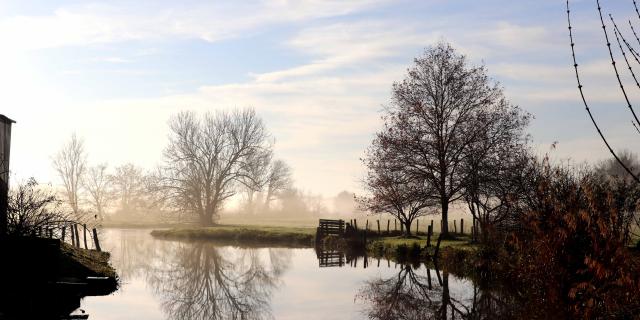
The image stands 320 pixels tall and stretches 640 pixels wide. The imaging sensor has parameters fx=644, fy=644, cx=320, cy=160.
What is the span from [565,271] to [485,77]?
27330mm

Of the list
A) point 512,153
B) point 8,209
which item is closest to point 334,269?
point 512,153

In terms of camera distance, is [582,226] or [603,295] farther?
[582,226]

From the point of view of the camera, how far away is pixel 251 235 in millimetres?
56531

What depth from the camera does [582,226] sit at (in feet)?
51.4

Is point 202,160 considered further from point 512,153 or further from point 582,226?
point 582,226

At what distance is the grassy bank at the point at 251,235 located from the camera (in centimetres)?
5381

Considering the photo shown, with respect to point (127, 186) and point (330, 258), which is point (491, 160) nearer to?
point (330, 258)

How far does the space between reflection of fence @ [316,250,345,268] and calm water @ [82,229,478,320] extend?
0.53 metres

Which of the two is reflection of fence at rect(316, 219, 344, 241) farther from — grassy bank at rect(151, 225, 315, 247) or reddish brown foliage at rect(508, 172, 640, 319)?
reddish brown foliage at rect(508, 172, 640, 319)

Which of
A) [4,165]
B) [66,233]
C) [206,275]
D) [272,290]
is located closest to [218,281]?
[206,275]

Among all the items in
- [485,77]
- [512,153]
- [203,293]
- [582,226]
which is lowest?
[203,293]

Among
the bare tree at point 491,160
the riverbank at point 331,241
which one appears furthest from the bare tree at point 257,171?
the bare tree at point 491,160

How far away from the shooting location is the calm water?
21453 mm

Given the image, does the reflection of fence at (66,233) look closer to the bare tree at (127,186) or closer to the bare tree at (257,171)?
the bare tree at (257,171)
